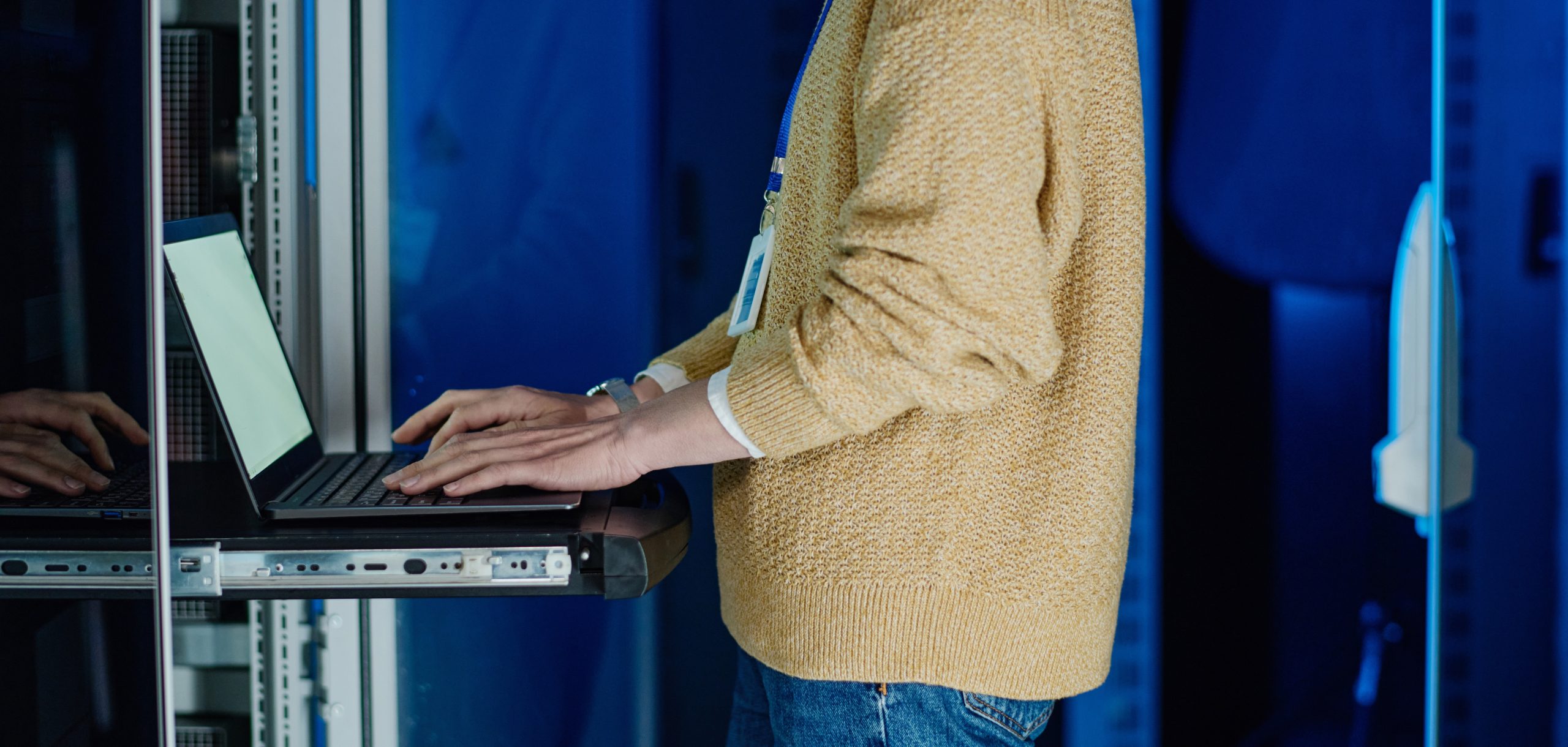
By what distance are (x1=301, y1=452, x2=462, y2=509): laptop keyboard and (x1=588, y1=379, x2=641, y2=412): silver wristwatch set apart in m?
0.19

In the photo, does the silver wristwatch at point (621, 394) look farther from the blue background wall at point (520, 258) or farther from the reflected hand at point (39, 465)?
the blue background wall at point (520, 258)

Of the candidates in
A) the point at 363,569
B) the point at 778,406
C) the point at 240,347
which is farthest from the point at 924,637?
the point at 240,347

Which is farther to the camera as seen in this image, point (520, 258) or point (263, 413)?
point (520, 258)

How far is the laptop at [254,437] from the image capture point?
770 mm

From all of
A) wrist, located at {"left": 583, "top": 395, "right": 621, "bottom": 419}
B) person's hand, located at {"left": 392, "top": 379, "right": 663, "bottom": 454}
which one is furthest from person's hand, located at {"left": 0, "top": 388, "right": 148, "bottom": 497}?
wrist, located at {"left": 583, "top": 395, "right": 621, "bottom": 419}

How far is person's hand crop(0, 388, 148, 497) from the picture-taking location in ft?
2.26

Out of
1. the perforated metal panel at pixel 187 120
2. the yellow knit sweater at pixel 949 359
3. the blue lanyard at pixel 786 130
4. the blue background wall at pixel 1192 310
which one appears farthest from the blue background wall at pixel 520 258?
the yellow knit sweater at pixel 949 359

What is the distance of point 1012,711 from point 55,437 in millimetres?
646

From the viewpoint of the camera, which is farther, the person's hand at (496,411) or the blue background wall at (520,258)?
the blue background wall at (520,258)

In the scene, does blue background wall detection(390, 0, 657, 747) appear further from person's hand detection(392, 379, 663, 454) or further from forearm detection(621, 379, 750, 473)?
forearm detection(621, 379, 750, 473)

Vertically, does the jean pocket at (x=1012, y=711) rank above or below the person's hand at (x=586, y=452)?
below

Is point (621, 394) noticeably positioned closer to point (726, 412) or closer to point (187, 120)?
point (726, 412)

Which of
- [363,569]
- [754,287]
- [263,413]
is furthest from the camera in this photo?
[263,413]

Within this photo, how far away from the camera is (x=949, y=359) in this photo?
688 mm
